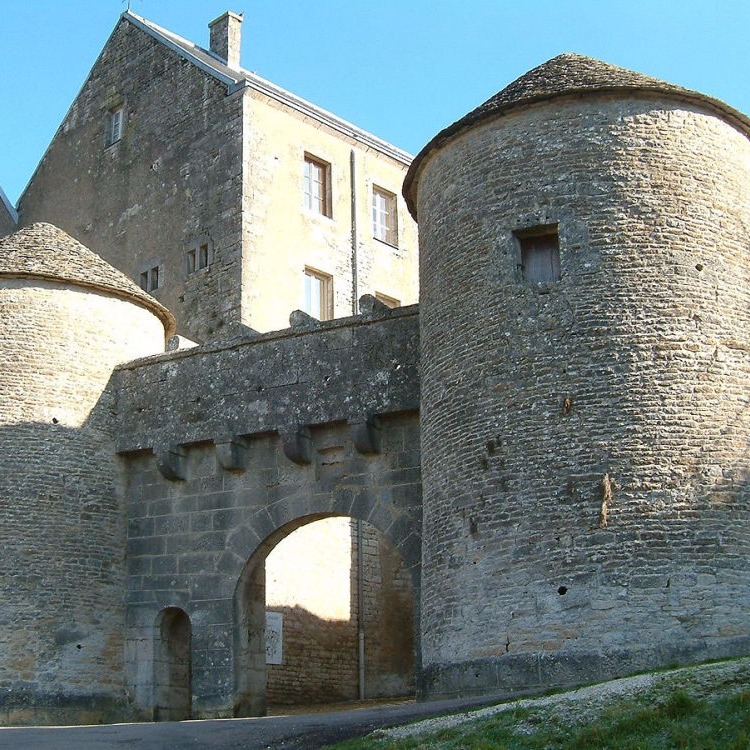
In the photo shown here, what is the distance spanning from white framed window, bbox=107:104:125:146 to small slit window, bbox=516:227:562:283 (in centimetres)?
1359

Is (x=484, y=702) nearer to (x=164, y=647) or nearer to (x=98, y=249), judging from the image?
(x=164, y=647)

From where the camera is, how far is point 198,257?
22.8m

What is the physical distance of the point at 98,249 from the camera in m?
24.9

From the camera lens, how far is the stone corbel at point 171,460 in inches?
678

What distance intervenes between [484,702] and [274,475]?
6.11 m

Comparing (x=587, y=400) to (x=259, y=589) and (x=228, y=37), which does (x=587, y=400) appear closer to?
(x=259, y=589)

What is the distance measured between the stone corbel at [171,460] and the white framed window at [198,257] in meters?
5.94

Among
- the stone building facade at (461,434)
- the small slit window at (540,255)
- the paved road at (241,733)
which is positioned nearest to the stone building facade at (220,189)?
the stone building facade at (461,434)

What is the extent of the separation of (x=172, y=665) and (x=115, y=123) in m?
12.4

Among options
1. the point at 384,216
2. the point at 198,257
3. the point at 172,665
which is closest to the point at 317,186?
the point at 384,216

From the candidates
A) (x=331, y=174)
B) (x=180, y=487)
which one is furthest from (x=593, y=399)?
(x=331, y=174)

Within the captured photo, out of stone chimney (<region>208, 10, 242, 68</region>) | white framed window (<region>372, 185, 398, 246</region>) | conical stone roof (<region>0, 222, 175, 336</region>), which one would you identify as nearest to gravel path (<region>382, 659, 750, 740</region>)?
conical stone roof (<region>0, 222, 175, 336</region>)

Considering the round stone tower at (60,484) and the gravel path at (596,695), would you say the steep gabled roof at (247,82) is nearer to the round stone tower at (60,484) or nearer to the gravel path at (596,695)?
the round stone tower at (60,484)

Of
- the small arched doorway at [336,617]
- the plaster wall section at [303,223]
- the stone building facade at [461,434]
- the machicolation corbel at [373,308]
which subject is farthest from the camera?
the plaster wall section at [303,223]
